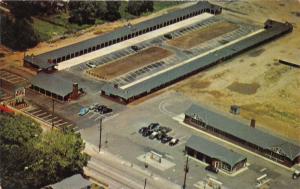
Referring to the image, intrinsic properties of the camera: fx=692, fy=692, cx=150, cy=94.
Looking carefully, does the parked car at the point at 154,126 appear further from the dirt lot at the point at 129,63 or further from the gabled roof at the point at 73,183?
the gabled roof at the point at 73,183

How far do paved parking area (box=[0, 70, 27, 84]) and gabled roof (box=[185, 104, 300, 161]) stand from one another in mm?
28838

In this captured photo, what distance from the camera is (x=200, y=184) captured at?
87438 mm

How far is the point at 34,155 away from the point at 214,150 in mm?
25032

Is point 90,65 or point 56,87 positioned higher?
point 56,87

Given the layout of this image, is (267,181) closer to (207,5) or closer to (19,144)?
(19,144)

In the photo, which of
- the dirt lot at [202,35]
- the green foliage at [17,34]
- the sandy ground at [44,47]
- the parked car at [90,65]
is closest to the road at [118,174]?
the sandy ground at [44,47]

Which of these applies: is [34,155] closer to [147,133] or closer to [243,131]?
[147,133]

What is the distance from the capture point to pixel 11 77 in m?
113

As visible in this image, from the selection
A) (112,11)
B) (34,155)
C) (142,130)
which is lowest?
(142,130)

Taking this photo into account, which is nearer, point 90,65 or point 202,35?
point 90,65

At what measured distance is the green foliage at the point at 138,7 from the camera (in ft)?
477

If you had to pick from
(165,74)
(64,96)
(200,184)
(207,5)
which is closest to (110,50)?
(165,74)

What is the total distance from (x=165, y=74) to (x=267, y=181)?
106 feet

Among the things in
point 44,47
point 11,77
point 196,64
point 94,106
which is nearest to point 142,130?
point 94,106
